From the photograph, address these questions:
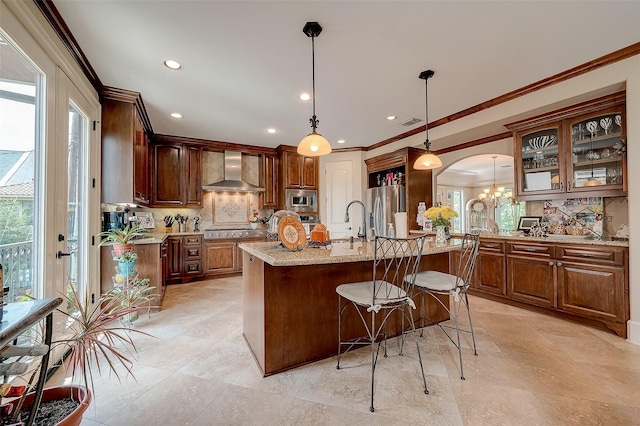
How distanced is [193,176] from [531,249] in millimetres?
5243

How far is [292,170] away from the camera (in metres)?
5.45

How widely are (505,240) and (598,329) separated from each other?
1.17 m

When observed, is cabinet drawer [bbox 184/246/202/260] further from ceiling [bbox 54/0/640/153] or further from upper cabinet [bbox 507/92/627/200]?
upper cabinet [bbox 507/92/627/200]

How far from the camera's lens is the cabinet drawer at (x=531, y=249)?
3005mm

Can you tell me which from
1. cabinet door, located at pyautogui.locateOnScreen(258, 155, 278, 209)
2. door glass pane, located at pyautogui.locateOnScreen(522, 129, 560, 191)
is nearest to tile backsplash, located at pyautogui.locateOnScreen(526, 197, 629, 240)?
door glass pane, located at pyautogui.locateOnScreen(522, 129, 560, 191)

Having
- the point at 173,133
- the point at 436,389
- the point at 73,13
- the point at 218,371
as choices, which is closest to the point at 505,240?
the point at 436,389

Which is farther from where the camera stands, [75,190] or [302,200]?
[302,200]

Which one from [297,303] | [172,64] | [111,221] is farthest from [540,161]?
[111,221]

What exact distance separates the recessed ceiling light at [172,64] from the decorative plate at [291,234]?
180 centimetres

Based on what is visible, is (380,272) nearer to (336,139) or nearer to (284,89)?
(284,89)

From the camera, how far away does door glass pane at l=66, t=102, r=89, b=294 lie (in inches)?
92.0

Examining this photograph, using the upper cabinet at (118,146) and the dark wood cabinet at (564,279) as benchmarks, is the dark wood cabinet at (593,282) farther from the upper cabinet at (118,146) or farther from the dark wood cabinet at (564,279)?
the upper cabinet at (118,146)

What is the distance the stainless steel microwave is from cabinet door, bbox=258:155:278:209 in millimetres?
281

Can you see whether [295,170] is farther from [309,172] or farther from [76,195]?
[76,195]
